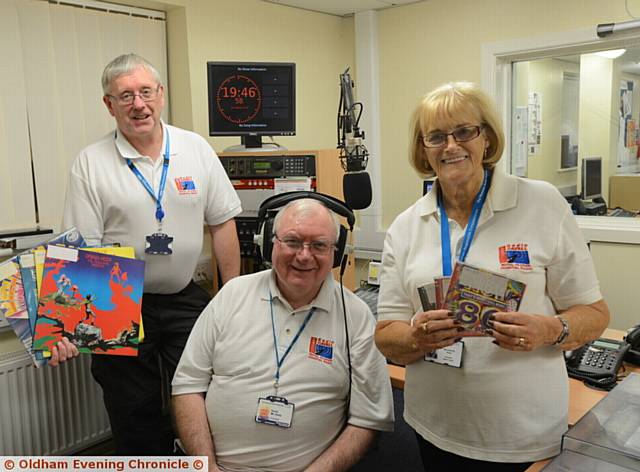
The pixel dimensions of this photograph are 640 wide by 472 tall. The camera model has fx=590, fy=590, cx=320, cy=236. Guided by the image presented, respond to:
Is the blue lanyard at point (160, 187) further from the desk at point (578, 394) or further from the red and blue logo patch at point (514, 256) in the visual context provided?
the red and blue logo patch at point (514, 256)

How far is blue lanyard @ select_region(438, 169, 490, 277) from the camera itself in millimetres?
1485

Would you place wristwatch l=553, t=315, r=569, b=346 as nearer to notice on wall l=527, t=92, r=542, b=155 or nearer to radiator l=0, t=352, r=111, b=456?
radiator l=0, t=352, r=111, b=456

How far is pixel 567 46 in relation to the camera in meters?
3.67

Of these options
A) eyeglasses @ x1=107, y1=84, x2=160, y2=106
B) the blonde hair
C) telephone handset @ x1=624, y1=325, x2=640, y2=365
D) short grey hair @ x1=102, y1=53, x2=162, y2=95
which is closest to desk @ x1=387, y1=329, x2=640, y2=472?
telephone handset @ x1=624, y1=325, x2=640, y2=365

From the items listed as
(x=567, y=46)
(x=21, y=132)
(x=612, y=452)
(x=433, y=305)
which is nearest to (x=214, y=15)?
(x=21, y=132)

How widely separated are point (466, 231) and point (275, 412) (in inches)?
31.0

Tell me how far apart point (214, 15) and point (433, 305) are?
2.93 meters

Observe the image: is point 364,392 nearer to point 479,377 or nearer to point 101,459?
point 479,377

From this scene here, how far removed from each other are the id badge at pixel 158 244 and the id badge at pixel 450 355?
1303mm

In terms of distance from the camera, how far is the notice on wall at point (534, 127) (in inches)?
172

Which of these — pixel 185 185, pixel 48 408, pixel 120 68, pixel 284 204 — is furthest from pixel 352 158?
pixel 48 408

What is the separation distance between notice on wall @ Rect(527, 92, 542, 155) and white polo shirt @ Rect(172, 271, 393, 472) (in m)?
3.00

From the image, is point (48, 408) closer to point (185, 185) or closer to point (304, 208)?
point (185, 185)

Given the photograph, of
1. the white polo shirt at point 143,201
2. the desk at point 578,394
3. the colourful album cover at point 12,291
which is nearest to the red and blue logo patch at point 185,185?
the white polo shirt at point 143,201
